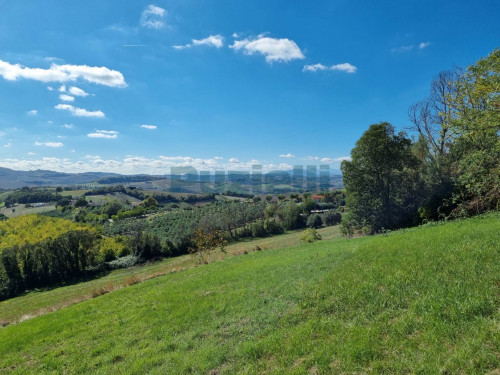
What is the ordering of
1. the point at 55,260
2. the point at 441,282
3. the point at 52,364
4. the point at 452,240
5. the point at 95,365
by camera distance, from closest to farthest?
1. the point at 441,282
2. the point at 95,365
3. the point at 52,364
4. the point at 452,240
5. the point at 55,260

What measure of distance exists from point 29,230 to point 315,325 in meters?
102

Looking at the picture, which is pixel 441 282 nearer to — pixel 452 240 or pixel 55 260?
pixel 452 240

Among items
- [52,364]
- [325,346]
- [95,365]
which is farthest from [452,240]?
[52,364]

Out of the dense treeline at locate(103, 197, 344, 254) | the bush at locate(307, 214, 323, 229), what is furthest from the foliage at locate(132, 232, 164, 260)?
the bush at locate(307, 214, 323, 229)

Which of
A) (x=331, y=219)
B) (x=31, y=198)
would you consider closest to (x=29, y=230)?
(x=331, y=219)

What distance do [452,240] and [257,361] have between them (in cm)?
953

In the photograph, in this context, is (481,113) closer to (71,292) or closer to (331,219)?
(71,292)

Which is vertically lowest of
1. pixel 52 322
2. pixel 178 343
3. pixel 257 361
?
pixel 52 322

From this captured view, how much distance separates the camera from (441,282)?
20.7 ft

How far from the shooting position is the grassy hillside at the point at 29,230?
6819 cm

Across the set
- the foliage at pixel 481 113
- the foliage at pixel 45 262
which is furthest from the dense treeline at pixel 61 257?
the foliage at pixel 481 113

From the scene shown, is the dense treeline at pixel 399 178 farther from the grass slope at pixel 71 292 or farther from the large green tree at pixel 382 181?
the grass slope at pixel 71 292

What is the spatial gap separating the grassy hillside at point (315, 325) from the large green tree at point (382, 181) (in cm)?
1740

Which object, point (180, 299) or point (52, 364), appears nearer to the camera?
point (52, 364)
